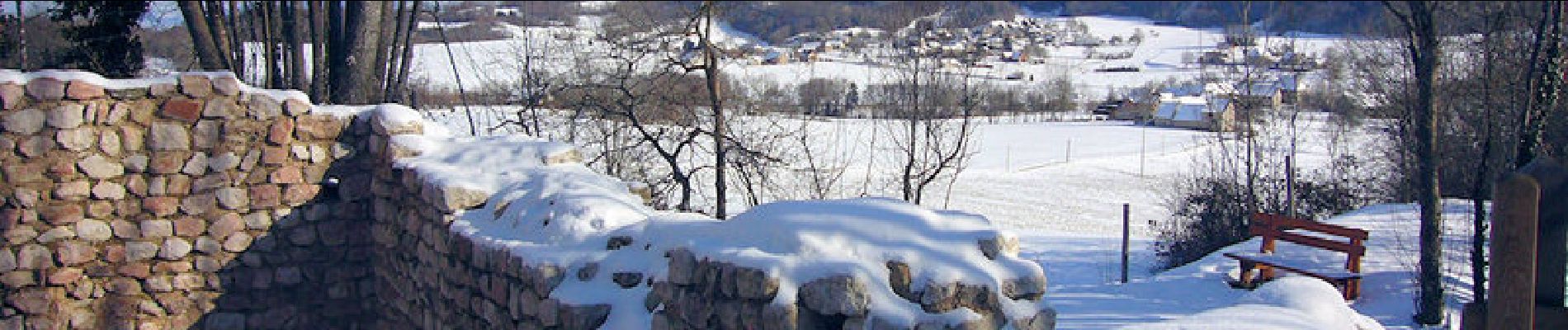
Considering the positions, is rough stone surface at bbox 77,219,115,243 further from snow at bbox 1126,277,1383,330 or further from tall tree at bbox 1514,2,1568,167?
tall tree at bbox 1514,2,1568,167

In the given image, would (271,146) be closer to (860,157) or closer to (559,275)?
(559,275)

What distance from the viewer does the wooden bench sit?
13203mm

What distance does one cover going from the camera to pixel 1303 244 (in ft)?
45.8

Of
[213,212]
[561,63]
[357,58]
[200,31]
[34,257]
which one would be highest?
[200,31]

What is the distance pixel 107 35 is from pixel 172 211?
10.6 m

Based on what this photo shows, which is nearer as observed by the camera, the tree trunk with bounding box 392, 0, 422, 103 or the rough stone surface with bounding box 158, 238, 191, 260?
the rough stone surface with bounding box 158, 238, 191, 260

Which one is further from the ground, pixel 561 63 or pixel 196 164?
pixel 561 63

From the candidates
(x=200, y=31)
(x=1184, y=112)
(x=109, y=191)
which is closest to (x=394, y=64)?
(x=200, y=31)

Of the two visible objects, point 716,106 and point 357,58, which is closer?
point 357,58

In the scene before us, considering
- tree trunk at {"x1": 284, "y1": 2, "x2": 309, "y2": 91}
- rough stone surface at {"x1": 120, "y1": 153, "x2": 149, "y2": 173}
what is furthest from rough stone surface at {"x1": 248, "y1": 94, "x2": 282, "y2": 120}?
tree trunk at {"x1": 284, "y1": 2, "x2": 309, "y2": 91}

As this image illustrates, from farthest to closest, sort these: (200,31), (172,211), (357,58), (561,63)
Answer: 1. (561,63)
2. (200,31)
3. (357,58)
4. (172,211)

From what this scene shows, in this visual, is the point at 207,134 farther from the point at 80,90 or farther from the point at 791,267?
the point at 791,267

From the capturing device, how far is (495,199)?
641 cm

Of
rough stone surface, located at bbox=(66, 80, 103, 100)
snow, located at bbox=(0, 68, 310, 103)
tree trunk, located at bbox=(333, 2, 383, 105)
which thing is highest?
tree trunk, located at bbox=(333, 2, 383, 105)
